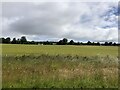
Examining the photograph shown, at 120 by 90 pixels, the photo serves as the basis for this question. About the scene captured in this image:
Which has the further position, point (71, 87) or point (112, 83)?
point (112, 83)

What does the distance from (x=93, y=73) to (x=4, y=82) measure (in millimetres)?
4896

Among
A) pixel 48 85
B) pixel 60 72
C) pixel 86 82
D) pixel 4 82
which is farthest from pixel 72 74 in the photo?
pixel 4 82

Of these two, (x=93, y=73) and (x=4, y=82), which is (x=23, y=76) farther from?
(x=93, y=73)

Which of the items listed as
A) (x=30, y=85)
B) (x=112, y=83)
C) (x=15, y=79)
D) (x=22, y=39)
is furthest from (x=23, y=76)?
(x=22, y=39)

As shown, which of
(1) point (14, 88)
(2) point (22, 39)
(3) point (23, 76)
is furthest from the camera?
(2) point (22, 39)

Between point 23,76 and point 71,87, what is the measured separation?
9.77 ft

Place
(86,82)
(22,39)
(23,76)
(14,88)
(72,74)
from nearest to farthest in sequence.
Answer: (14,88) < (86,82) < (23,76) < (72,74) < (22,39)

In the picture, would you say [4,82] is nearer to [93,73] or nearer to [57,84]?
[57,84]

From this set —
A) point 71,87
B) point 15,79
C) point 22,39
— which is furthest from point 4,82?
point 22,39

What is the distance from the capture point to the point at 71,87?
10508 millimetres

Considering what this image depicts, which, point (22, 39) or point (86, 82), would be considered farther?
point (22, 39)

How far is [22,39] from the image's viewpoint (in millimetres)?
115500

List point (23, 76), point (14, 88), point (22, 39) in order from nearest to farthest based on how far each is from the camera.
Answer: point (14, 88) < point (23, 76) < point (22, 39)

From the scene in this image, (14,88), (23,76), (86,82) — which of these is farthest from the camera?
(23,76)
